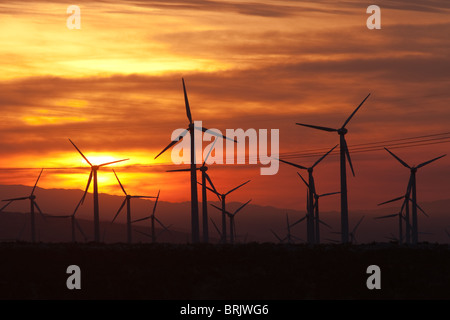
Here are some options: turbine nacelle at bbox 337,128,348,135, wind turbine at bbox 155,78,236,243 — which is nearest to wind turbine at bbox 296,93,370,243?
turbine nacelle at bbox 337,128,348,135

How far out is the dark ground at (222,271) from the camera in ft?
223

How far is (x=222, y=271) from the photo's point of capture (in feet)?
239

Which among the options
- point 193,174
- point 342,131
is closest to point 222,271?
point 193,174

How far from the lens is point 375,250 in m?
81.4

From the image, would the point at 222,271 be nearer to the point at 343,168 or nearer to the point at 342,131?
the point at 343,168

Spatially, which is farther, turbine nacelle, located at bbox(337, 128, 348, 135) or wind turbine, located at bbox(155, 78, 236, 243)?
turbine nacelle, located at bbox(337, 128, 348, 135)

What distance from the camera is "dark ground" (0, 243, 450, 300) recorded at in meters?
68.0

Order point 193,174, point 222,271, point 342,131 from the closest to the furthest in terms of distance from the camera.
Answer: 1. point 222,271
2. point 193,174
3. point 342,131

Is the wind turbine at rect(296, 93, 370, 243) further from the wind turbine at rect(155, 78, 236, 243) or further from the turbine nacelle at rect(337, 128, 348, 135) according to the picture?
the wind turbine at rect(155, 78, 236, 243)

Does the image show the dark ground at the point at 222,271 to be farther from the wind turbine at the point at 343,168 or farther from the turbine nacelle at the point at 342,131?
the turbine nacelle at the point at 342,131

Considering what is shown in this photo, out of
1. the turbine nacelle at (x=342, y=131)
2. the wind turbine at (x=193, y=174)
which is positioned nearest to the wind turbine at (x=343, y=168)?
the turbine nacelle at (x=342, y=131)

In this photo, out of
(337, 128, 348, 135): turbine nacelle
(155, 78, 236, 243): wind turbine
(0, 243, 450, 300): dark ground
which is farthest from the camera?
(337, 128, 348, 135): turbine nacelle
